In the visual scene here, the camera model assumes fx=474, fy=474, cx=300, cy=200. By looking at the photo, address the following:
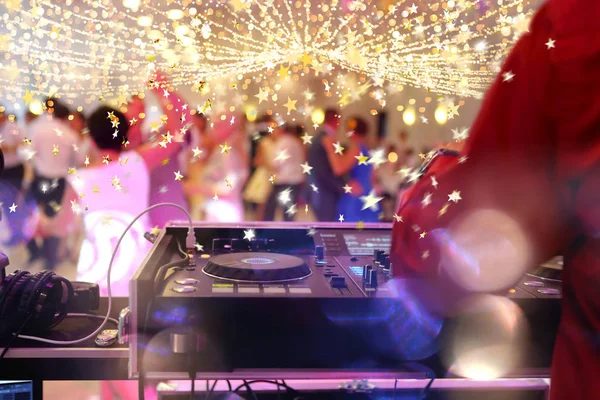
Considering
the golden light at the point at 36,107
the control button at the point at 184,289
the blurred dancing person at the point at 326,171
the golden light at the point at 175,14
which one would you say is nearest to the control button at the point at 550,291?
the control button at the point at 184,289

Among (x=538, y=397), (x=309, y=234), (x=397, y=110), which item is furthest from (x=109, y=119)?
(x=538, y=397)

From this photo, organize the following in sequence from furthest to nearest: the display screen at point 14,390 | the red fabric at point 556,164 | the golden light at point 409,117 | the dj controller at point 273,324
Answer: the golden light at point 409,117
the display screen at point 14,390
the dj controller at point 273,324
the red fabric at point 556,164

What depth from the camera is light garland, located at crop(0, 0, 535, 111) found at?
7.85ft

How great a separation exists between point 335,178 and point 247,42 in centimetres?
91

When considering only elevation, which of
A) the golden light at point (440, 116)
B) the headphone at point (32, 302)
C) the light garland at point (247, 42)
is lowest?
the headphone at point (32, 302)

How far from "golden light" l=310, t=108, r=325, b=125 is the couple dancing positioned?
5cm

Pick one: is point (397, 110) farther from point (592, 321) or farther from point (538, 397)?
point (592, 321)

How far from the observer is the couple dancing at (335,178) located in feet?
8.63

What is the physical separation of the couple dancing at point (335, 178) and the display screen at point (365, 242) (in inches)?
42.4

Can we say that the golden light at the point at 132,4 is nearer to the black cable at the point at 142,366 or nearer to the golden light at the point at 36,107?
the golden light at the point at 36,107

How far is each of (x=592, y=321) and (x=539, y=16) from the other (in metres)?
0.37

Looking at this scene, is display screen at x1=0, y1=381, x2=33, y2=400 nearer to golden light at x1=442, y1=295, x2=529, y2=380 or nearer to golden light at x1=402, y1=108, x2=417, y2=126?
golden light at x1=442, y1=295, x2=529, y2=380

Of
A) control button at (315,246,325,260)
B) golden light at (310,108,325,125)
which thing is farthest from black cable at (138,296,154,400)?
golden light at (310,108,325,125)

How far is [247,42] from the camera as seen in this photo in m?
2.66
